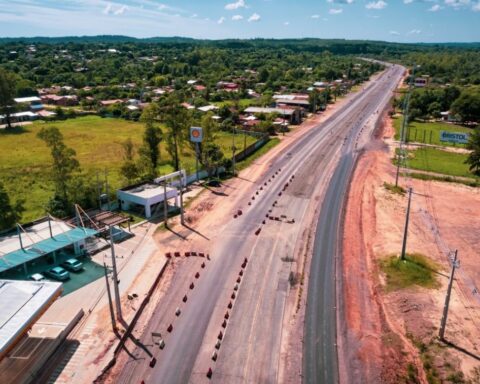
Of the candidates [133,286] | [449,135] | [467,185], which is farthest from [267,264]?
[449,135]

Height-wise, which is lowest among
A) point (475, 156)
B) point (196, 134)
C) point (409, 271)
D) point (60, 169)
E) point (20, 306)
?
point (409, 271)

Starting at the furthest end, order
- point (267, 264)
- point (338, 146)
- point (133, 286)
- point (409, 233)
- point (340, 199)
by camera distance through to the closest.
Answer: point (338, 146)
point (340, 199)
point (409, 233)
point (267, 264)
point (133, 286)

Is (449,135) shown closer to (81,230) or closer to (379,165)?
(379,165)

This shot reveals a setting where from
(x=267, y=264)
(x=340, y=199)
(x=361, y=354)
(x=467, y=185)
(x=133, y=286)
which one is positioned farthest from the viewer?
(x=467, y=185)

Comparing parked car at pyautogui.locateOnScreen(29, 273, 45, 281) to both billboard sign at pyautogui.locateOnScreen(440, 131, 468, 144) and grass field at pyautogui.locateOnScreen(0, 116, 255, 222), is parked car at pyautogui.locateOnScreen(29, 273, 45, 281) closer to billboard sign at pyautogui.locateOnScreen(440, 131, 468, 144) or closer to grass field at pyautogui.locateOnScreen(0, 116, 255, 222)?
grass field at pyautogui.locateOnScreen(0, 116, 255, 222)

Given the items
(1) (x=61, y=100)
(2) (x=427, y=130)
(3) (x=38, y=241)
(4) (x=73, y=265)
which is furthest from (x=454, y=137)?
(1) (x=61, y=100)

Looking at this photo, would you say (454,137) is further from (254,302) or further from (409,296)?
(254,302)

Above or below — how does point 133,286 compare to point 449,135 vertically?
below
